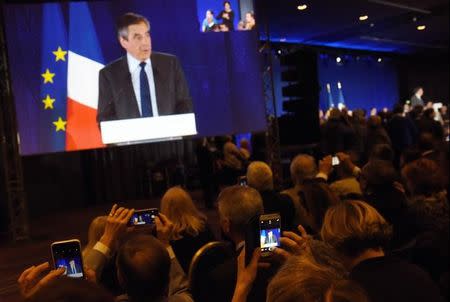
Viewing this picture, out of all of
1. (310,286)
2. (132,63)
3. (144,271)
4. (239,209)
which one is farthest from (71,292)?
(132,63)

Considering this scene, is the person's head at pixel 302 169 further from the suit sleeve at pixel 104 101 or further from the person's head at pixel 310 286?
the suit sleeve at pixel 104 101

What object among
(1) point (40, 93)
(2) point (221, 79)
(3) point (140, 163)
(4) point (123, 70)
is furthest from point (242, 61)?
(3) point (140, 163)

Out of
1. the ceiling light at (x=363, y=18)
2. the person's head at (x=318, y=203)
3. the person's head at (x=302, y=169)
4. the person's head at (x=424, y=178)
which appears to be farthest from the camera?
the ceiling light at (x=363, y=18)

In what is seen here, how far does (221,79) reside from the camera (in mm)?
6766

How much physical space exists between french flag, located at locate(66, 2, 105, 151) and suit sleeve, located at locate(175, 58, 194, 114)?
39.2 inches

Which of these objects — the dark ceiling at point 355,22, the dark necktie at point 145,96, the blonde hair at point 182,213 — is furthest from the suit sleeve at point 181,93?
the blonde hair at point 182,213

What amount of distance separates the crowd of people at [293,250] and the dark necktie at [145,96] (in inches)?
115

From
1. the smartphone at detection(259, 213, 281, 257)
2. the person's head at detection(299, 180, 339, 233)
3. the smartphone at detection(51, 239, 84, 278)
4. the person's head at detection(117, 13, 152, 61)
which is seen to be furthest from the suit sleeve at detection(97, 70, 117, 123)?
the smartphone at detection(259, 213, 281, 257)

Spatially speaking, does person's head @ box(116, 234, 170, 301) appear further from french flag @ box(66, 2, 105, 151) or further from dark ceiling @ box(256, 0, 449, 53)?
dark ceiling @ box(256, 0, 449, 53)

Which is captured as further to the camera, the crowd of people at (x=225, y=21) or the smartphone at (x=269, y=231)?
the crowd of people at (x=225, y=21)

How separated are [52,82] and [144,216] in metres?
4.44

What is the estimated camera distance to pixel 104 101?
6.30 metres

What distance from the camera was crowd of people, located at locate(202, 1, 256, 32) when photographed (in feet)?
21.9

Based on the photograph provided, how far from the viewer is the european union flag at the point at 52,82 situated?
615cm
